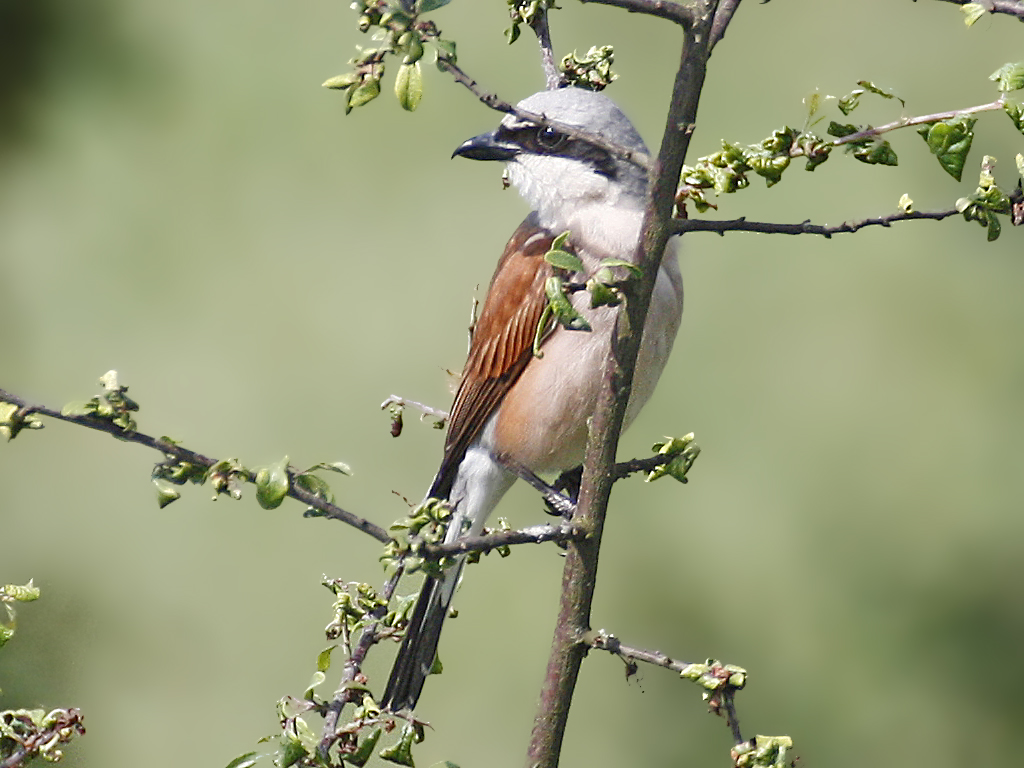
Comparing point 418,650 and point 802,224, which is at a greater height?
point 802,224

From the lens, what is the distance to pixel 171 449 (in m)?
0.92

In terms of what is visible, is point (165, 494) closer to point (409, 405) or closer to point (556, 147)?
point (409, 405)

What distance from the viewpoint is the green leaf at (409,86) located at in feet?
2.98

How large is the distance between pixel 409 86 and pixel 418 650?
1074 mm

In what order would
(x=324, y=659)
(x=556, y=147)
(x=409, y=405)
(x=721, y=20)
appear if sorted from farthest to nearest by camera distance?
(x=556, y=147)
(x=409, y=405)
(x=324, y=659)
(x=721, y=20)

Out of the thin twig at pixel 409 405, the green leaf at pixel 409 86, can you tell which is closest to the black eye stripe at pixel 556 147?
the thin twig at pixel 409 405

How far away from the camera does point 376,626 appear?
48.7 inches

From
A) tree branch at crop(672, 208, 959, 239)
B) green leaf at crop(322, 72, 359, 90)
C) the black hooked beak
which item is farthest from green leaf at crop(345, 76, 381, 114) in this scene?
the black hooked beak

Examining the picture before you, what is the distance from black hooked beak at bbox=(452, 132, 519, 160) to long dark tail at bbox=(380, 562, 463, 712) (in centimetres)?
75

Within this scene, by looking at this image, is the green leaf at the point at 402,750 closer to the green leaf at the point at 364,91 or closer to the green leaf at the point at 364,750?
the green leaf at the point at 364,750

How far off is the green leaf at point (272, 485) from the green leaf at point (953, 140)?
67 cm

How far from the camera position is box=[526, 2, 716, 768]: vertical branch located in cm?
90

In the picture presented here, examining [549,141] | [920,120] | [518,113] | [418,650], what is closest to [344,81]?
[518,113]

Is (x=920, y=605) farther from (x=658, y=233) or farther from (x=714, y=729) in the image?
(x=658, y=233)
